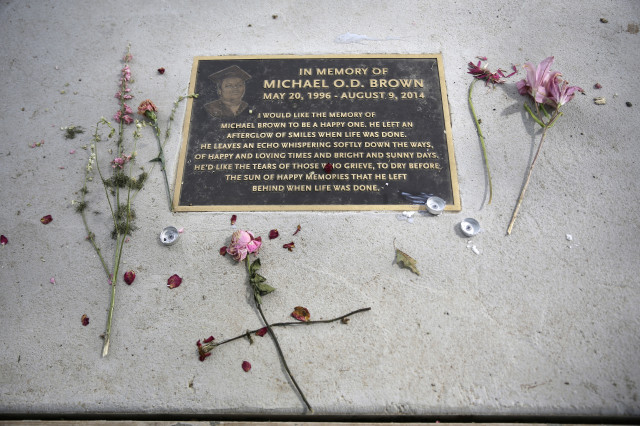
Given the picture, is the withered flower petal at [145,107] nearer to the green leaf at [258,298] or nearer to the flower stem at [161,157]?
the flower stem at [161,157]

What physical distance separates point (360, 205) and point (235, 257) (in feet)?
2.83

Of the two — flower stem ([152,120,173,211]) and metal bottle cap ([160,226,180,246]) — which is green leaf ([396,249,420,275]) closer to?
metal bottle cap ([160,226,180,246])

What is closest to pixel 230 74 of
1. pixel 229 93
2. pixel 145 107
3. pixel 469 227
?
pixel 229 93

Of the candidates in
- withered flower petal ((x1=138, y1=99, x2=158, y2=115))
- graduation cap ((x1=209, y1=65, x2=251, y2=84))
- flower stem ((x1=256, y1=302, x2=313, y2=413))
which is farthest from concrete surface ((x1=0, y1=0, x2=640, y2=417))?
graduation cap ((x1=209, y1=65, x2=251, y2=84))

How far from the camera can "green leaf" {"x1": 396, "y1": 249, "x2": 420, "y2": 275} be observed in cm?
230

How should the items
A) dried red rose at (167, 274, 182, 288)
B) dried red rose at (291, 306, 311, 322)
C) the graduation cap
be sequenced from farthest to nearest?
1. the graduation cap
2. dried red rose at (167, 274, 182, 288)
3. dried red rose at (291, 306, 311, 322)

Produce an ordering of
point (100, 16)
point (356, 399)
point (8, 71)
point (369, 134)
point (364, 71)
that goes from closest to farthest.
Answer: point (356, 399) → point (369, 134) → point (364, 71) → point (8, 71) → point (100, 16)

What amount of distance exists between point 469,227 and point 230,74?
2106 mm

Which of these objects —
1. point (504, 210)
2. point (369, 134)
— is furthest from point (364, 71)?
point (504, 210)

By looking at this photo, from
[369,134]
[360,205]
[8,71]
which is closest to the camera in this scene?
[360,205]

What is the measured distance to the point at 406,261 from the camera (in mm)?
2316

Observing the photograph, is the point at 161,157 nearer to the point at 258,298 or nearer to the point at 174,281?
the point at 174,281

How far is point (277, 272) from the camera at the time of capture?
2.35 meters

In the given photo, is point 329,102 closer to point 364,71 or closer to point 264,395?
point 364,71
